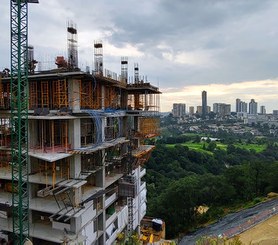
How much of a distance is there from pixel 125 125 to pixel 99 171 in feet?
22.1

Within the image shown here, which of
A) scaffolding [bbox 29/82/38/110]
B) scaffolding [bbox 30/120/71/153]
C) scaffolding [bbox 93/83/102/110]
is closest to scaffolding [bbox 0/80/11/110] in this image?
scaffolding [bbox 29/82/38/110]

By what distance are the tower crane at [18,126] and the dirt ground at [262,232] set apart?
1629cm

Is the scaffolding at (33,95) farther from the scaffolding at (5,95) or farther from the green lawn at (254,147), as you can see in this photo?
the green lawn at (254,147)

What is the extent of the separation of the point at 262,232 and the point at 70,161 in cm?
1694

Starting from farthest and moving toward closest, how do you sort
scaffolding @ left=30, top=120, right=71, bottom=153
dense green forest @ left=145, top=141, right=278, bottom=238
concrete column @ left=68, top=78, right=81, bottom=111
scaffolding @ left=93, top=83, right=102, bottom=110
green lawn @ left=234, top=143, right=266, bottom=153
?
green lawn @ left=234, top=143, right=266, bottom=153 < dense green forest @ left=145, top=141, right=278, bottom=238 < scaffolding @ left=93, top=83, right=102, bottom=110 < concrete column @ left=68, top=78, right=81, bottom=111 < scaffolding @ left=30, top=120, right=71, bottom=153

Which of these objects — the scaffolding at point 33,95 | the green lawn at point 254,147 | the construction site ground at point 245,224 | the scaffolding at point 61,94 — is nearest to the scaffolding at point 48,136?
the scaffolding at point 61,94

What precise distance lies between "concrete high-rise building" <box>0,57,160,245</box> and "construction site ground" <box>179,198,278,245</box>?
9.99 metres

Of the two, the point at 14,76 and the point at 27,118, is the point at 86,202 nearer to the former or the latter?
the point at 27,118

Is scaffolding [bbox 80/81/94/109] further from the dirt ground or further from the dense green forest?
the dense green forest

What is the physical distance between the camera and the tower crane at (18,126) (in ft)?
60.8

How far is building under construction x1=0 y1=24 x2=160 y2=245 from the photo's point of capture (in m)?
18.3

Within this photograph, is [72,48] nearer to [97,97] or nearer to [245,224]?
[97,97]

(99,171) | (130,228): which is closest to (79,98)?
(99,171)

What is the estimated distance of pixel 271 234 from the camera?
22.6m
